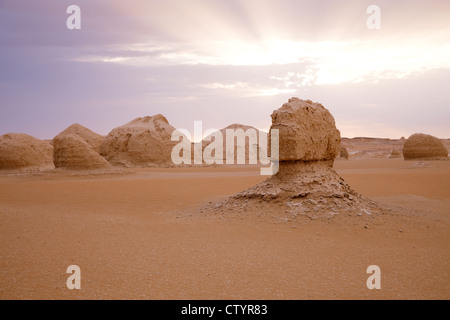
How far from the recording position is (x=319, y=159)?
7.36 meters

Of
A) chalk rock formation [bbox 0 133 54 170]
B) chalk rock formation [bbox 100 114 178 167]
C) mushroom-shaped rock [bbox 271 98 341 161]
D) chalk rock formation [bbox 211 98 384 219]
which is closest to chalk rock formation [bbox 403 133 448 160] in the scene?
chalk rock formation [bbox 100 114 178 167]

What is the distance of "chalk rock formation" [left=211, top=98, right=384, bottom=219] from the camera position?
20.9 feet

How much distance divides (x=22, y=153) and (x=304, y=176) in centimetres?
2090

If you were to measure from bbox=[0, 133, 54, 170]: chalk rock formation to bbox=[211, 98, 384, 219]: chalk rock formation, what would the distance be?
1916 cm

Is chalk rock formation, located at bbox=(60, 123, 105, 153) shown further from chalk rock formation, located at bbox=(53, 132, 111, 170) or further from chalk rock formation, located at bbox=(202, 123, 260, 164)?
chalk rock formation, located at bbox=(53, 132, 111, 170)

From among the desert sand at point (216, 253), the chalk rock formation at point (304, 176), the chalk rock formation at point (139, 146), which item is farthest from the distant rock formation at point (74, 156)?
the chalk rock formation at point (304, 176)

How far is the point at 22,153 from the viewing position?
69.5ft

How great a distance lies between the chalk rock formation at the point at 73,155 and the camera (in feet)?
56.9

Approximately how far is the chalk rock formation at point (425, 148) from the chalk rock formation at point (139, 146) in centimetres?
1886

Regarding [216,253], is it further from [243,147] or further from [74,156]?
[243,147]

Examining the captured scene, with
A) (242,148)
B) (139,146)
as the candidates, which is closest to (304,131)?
(139,146)
